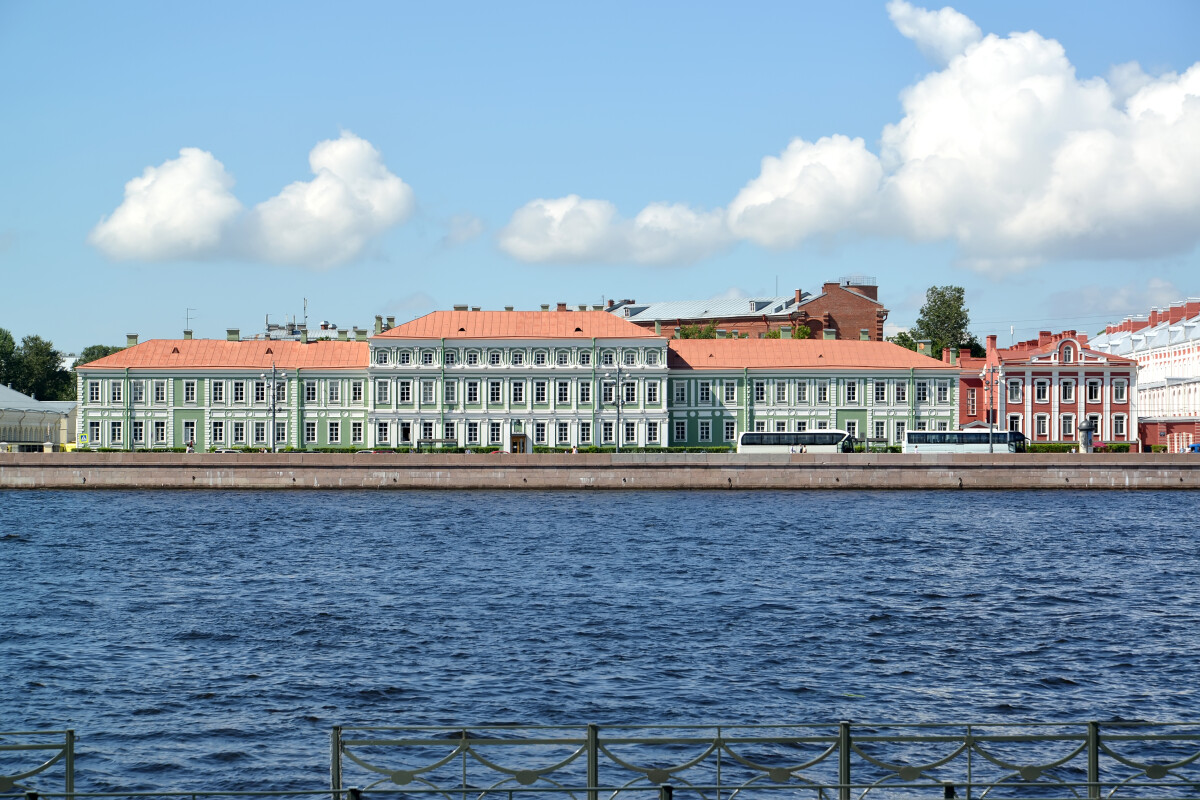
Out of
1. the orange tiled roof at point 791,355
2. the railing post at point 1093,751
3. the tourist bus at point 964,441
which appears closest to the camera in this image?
the railing post at point 1093,751

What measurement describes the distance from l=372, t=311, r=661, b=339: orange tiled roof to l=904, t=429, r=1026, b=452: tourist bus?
18.6 metres

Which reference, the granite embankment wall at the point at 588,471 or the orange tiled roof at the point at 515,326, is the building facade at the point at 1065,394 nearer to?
the granite embankment wall at the point at 588,471

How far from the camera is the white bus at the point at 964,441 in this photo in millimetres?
73375

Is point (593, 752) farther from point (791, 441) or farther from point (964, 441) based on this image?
point (964, 441)

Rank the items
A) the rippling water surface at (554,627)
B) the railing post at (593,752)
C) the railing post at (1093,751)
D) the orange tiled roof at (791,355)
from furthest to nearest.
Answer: the orange tiled roof at (791,355) → the rippling water surface at (554,627) → the railing post at (1093,751) → the railing post at (593,752)

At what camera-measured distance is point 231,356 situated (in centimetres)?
8275

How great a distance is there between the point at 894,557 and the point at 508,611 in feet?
48.2

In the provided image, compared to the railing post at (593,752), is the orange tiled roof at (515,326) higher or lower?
higher

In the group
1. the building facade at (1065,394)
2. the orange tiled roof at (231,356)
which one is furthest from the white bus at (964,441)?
the orange tiled roof at (231,356)

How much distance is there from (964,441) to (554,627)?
5251cm

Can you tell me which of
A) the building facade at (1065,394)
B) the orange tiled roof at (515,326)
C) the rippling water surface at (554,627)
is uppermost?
the orange tiled roof at (515,326)

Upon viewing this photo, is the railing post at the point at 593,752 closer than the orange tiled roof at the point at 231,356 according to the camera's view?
Yes

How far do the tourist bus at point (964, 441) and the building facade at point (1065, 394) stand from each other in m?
9.31

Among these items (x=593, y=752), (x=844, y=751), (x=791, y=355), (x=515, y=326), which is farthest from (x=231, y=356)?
(x=844, y=751)
